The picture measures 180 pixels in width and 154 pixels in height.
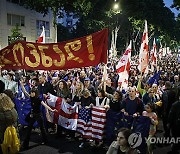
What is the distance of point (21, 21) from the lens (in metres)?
38.4

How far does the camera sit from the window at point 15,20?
36.7 metres

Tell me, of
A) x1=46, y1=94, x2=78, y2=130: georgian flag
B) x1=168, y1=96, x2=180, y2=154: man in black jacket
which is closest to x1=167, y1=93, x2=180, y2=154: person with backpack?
x1=168, y1=96, x2=180, y2=154: man in black jacket

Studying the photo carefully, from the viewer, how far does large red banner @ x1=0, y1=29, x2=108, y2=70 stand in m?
8.07

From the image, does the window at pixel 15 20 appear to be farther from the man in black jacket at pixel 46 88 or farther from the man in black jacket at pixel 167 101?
the man in black jacket at pixel 167 101

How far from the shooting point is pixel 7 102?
614cm

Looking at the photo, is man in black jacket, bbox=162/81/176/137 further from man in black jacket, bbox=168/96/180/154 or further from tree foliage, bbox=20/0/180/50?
tree foliage, bbox=20/0/180/50

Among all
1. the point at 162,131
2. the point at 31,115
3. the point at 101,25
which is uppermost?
the point at 101,25

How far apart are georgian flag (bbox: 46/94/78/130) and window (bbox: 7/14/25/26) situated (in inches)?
1158

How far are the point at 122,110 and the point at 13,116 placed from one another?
2883 millimetres

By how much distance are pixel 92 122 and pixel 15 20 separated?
105 feet

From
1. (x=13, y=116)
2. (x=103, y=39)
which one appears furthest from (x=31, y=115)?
(x=103, y=39)

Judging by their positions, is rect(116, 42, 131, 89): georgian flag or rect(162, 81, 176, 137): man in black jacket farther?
rect(116, 42, 131, 89): georgian flag

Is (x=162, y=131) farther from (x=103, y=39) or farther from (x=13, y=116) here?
(x=13, y=116)

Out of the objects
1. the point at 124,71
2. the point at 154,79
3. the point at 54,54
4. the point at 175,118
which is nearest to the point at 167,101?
the point at 175,118
